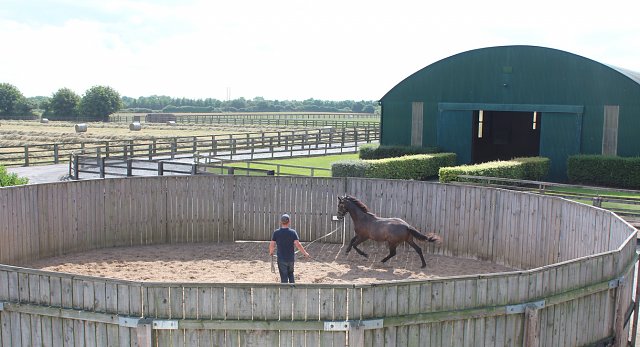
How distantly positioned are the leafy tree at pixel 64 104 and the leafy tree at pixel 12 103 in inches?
132

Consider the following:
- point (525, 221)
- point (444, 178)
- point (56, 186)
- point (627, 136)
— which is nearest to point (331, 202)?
point (525, 221)

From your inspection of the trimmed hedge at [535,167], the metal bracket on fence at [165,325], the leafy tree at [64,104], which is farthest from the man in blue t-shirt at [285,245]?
the leafy tree at [64,104]

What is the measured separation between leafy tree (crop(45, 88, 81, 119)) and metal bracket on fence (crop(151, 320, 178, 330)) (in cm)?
8886

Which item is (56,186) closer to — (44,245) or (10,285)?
(44,245)

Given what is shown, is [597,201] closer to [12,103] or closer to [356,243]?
[356,243]

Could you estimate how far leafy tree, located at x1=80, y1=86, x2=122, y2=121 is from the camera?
88438 mm

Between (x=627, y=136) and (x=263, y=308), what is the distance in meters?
21.4

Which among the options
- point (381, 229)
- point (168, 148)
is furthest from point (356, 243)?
point (168, 148)

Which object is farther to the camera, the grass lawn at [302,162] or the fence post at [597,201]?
the grass lawn at [302,162]

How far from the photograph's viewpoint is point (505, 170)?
76.0 ft

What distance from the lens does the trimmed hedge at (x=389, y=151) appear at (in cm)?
2839

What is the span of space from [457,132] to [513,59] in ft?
11.9

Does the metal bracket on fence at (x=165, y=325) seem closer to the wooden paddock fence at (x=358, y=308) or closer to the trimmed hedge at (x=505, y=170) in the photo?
the wooden paddock fence at (x=358, y=308)

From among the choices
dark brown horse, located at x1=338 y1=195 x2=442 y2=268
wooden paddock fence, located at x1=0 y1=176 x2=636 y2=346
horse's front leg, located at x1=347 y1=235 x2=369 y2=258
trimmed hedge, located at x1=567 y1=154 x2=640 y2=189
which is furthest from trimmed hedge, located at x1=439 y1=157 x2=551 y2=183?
wooden paddock fence, located at x1=0 y1=176 x2=636 y2=346
